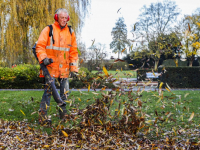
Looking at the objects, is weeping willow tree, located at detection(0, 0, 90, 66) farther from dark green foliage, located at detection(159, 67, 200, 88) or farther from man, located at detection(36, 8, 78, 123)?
man, located at detection(36, 8, 78, 123)

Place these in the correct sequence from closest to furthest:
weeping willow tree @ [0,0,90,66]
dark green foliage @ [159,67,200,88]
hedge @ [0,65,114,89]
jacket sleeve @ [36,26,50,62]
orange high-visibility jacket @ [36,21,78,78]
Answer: jacket sleeve @ [36,26,50,62] → orange high-visibility jacket @ [36,21,78,78] → hedge @ [0,65,114,89] → dark green foliage @ [159,67,200,88] → weeping willow tree @ [0,0,90,66]

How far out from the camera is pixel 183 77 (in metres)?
11.2

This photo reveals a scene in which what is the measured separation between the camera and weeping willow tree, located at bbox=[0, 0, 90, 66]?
36.9 ft

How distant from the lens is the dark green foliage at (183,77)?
11078 mm

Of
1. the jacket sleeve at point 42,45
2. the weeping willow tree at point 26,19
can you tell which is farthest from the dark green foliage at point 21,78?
the jacket sleeve at point 42,45

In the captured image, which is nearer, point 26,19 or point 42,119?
point 42,119

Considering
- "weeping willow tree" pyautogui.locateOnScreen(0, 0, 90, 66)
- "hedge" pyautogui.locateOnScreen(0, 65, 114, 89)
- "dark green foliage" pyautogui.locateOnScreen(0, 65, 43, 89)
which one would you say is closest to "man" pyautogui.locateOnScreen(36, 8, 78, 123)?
"hedge" pyautogui.locateOnScreen(0, 65, 114, 89)

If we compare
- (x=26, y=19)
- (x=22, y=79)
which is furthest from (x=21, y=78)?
(x=26, y=19)

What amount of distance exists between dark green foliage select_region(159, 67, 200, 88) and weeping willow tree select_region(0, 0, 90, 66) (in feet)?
17.7

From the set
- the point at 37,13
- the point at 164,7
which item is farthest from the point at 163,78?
the point at 164,7

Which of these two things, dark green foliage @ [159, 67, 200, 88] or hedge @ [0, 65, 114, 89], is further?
dark green foliage @ [159, 67, 200, 88]

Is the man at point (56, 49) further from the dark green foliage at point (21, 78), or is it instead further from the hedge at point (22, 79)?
the dark green foliage at point (21, 78)

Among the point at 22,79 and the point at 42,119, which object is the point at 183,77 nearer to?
the point at 22,79

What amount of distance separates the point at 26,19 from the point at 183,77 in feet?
28.0
